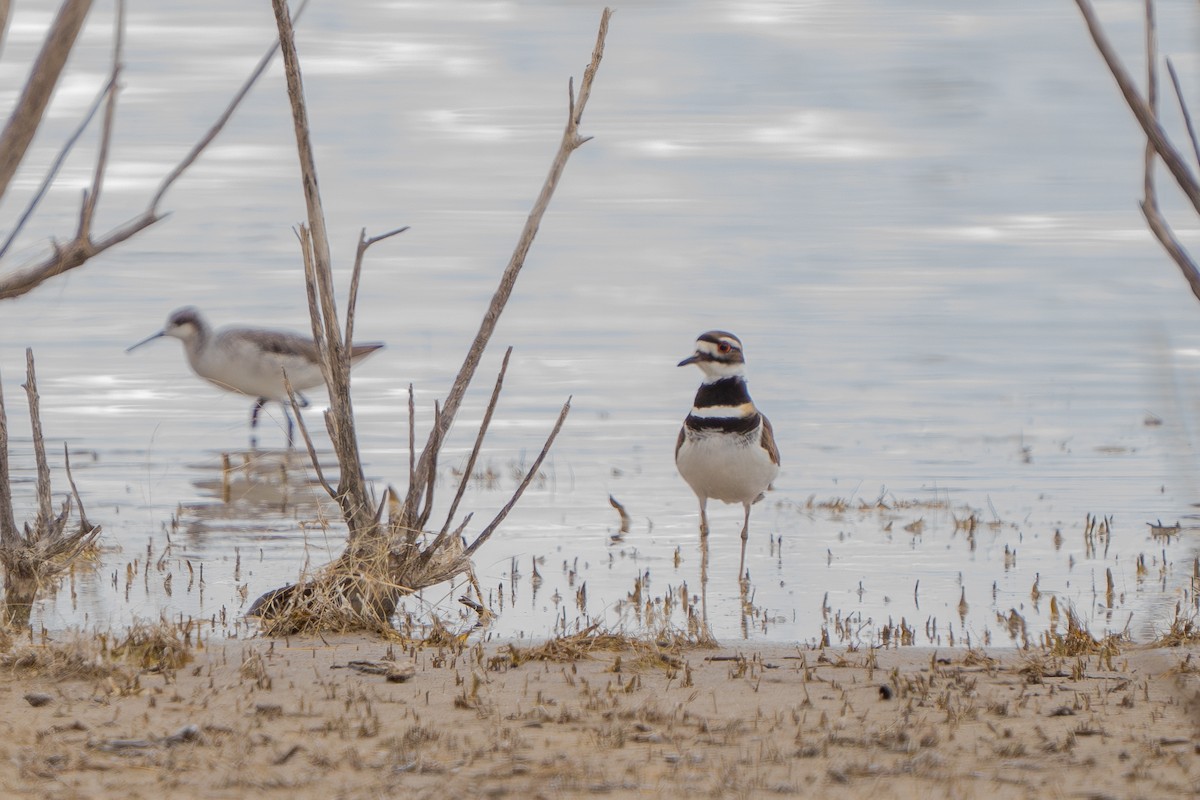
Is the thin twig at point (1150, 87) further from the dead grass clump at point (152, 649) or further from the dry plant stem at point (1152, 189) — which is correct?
the dead grass clump at point (152, 649)

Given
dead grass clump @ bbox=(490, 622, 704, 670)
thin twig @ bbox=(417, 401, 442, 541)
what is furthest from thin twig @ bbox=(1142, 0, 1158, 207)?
thin twig @ bbox=(417, 401, 442, 541)

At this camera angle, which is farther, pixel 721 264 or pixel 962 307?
pixel 721 264

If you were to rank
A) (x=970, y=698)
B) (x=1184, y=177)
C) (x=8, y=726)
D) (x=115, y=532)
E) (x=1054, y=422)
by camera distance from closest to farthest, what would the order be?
(x=1184, y=177), (x=8, y=726), (x=970, y=698), (x=115, y=532), (x=1054, y=422)

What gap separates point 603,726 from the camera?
15.6 ft

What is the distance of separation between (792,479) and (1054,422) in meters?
4.24

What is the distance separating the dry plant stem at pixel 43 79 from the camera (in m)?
3.37

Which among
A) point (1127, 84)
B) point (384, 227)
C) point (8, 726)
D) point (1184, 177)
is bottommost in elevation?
point (8, 726)

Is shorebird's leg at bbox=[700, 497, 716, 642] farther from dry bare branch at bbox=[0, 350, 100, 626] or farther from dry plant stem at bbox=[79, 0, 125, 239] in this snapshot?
dry plant stem at bbox=[79, 0, 125, 239]

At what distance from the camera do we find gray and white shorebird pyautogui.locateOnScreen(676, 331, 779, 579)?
9.48m

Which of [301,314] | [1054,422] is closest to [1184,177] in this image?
[1054,422]

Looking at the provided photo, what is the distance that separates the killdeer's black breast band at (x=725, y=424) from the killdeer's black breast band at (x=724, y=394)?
0.37 ft

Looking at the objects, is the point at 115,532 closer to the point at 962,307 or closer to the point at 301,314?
the point at 301,314

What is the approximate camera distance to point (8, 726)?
15.4 ft

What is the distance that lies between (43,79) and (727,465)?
6471mm
